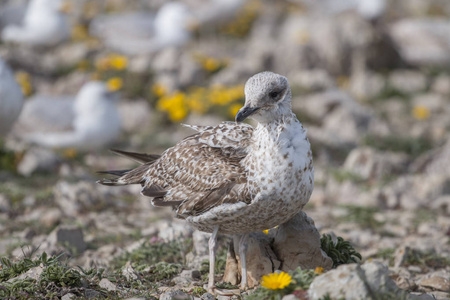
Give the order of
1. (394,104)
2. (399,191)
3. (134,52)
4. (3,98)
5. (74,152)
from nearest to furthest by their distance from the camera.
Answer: (399,191)
(3,98)
(74,152)
(394,104)
(134,52)

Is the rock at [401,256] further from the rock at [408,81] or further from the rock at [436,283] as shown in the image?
the rock at [408,81]

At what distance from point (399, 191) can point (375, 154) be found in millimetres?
1144

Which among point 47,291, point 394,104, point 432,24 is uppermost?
point 432,24

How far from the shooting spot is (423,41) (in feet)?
56.4

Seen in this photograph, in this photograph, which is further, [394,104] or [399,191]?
[394,104]

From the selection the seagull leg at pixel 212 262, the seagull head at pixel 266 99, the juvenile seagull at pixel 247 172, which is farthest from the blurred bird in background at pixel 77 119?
the seagull head at pixel 266 99

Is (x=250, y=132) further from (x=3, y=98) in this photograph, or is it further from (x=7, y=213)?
(x=3, y=98)

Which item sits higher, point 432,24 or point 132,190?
point 432,24

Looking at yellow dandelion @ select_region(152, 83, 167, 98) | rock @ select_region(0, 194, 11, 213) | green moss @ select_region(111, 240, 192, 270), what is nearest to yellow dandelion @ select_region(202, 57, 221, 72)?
yellow dandelion @ select_region(152, 83, 167, 98)

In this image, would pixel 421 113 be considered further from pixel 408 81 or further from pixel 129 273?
pixel 129 273

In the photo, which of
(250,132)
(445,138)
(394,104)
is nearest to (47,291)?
(250,132)

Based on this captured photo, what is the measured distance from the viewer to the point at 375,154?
9.40 metres

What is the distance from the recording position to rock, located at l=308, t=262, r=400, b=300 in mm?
3729

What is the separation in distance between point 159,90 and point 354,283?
8.89m
